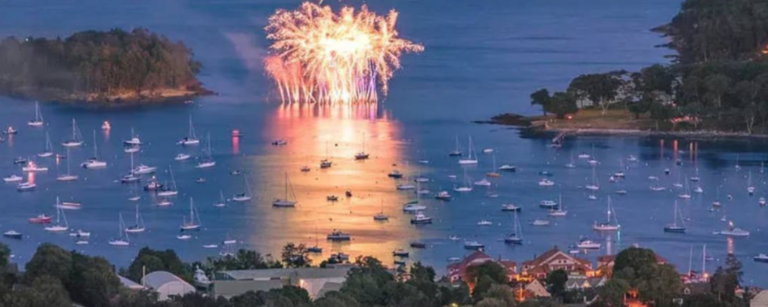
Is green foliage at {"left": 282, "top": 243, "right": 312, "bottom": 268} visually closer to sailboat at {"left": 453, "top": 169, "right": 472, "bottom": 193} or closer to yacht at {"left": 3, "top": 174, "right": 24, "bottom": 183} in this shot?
sailboat at {"left": 453, "top": 169, "right": 472, "bottom": 193}

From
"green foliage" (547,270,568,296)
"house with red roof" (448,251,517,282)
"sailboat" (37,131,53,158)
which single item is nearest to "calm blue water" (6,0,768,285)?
"sailboat" (37,131,53,158)

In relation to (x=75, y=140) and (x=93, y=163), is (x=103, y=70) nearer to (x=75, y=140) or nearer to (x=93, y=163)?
(x=75, y=140)

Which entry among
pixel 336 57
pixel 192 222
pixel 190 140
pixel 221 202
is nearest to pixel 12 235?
pixel 192 222

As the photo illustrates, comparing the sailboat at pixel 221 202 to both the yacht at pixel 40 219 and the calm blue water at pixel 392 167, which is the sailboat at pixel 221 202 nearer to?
the calm blue water at pixel 392 167

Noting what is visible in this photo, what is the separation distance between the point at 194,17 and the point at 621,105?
19071mm

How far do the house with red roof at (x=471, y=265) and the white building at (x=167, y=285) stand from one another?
1717 mm

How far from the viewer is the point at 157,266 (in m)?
12.7

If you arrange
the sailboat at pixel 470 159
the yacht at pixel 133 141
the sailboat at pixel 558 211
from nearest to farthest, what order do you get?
the sailboat at pixel 558 211 < the sailboat at pixel 470 159 < the yacht at pixel 133 141

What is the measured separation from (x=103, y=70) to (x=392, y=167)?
6884 millimetres

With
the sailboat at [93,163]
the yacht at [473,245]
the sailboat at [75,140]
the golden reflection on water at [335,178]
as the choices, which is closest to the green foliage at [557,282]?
the golden reflection on water at [335,178]

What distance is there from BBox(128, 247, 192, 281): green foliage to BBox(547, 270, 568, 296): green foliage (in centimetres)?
Result: 202

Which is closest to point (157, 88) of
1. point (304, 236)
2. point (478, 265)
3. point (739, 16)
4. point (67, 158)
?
point (67, 158)

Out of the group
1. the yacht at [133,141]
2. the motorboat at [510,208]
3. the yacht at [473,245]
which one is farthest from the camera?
the yacht at [133,141]

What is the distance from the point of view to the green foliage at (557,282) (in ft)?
40.2
